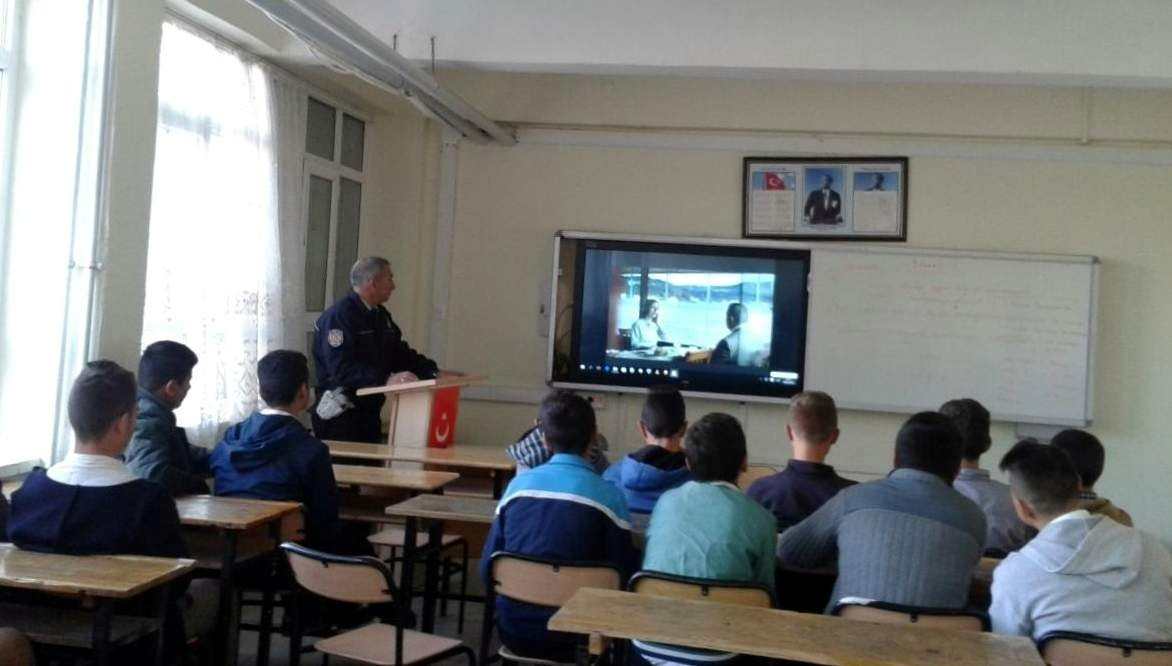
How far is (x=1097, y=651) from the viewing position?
238 centimetres

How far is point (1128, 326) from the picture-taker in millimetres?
6312

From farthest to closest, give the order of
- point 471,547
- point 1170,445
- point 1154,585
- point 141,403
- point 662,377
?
point 662,377
point 1170,445
point 471,547
point 141,403
point 1154,585

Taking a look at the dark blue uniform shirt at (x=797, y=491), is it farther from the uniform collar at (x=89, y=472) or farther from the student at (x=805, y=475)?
the uniform collar at (x=89, y=472)

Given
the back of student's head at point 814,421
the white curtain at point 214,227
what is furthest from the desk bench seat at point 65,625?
the white curtain at point 214,227

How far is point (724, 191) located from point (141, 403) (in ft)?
13.4

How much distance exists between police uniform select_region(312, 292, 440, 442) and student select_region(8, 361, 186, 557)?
2.59 meters

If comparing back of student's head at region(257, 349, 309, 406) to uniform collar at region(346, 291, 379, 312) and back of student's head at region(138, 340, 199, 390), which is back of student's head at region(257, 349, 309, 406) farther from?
uniform collar at region(346, 291, 379, 312)

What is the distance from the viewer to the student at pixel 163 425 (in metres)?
3.49

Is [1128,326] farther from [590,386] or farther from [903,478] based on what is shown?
[903,478]

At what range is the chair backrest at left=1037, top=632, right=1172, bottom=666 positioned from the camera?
235cm

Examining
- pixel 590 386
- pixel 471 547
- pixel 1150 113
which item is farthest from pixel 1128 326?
pixel 471 547

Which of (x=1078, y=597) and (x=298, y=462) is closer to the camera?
(x=1078, y=597)

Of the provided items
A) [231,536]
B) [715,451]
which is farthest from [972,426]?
[231,536]

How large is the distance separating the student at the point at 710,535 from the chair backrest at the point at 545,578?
0.41 feet
